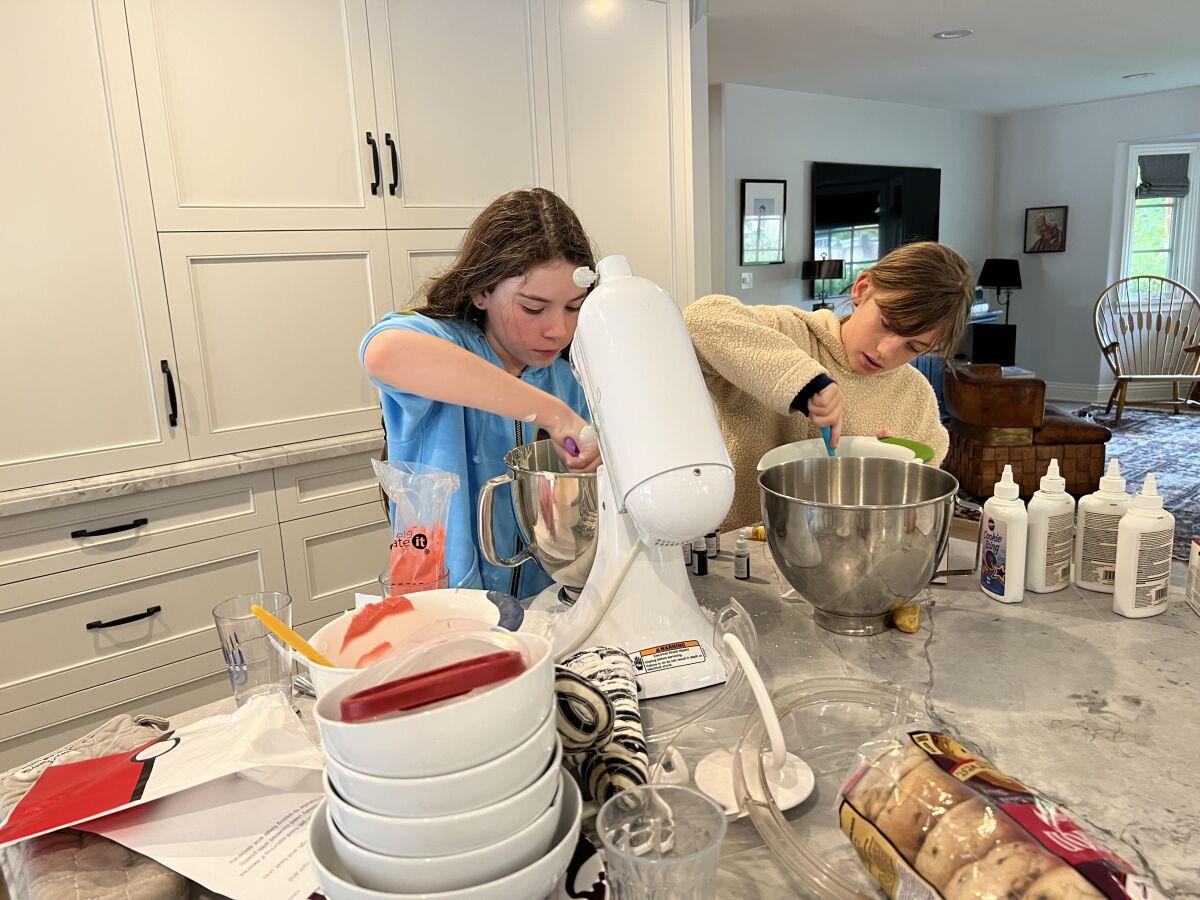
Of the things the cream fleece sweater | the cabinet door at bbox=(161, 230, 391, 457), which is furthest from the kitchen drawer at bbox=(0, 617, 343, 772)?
the cream fleece sweater

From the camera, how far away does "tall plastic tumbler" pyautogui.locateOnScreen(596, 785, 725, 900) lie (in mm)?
467

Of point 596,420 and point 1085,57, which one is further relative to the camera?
point 1085,57

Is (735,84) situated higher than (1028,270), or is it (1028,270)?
(735,84)

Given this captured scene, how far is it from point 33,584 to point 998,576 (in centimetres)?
193

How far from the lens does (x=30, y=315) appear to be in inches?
69.4

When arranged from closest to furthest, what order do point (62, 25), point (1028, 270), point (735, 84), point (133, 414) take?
point (62, 25), point (133, 414), point (735, 84), point (1028, 270)

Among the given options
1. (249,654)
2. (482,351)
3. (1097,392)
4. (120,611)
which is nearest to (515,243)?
→ (482,351)

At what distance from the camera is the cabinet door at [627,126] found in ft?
8.24

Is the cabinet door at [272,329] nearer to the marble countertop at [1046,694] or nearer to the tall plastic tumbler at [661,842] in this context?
the marble countertop at [1046,694]

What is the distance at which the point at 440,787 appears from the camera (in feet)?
1.35

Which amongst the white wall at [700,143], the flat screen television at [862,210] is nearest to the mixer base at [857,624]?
the white wall at [700,143]

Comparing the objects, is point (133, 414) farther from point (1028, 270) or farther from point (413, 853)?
point (1028, 270)

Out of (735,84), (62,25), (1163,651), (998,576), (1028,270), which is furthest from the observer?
(1028,270)

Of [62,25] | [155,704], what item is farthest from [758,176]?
[155,704]
